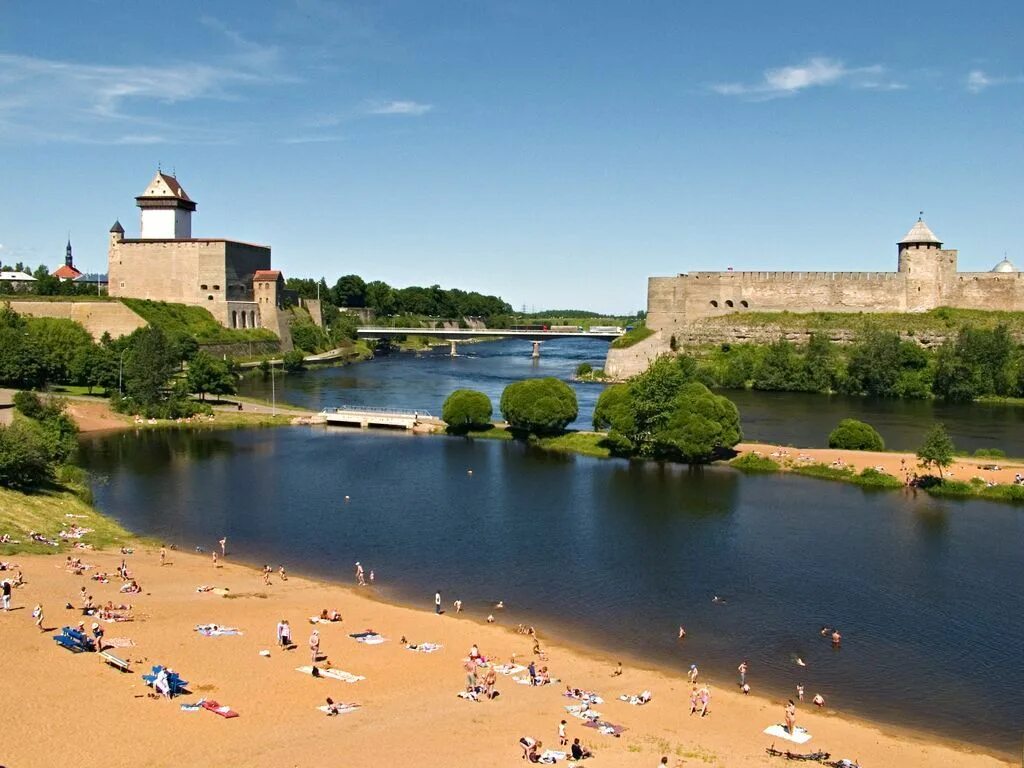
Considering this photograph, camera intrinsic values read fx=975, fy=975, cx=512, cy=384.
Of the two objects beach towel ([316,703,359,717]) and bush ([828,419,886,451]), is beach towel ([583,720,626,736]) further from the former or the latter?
bush ([828,419,886,451])

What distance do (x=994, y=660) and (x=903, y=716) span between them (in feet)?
12.2

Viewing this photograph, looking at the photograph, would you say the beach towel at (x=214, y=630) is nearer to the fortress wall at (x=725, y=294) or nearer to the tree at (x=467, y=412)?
the tree at (x=467, y=412)

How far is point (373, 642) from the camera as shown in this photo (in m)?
20.0

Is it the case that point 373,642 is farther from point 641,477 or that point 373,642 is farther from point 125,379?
point 125,379

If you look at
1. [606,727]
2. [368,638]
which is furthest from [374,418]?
[606,727]

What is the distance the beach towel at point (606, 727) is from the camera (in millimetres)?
15836

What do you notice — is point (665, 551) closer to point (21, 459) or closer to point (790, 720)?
point (790, 720)

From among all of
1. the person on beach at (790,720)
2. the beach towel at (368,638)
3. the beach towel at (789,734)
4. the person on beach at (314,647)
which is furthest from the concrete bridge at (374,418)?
the beach towel at (789,734)

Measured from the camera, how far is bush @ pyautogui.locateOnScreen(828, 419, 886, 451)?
134 ft

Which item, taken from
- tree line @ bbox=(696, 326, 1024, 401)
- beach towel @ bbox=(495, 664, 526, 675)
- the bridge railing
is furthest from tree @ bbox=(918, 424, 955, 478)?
tree line @ bbox=(696, 326, 1024, 401)

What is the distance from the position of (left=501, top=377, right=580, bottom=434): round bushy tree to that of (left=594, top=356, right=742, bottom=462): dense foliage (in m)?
2.89

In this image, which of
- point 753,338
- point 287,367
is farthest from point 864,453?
point 287,367

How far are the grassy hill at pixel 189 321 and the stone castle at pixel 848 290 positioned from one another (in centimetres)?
3445

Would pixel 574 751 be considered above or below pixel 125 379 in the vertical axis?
below
